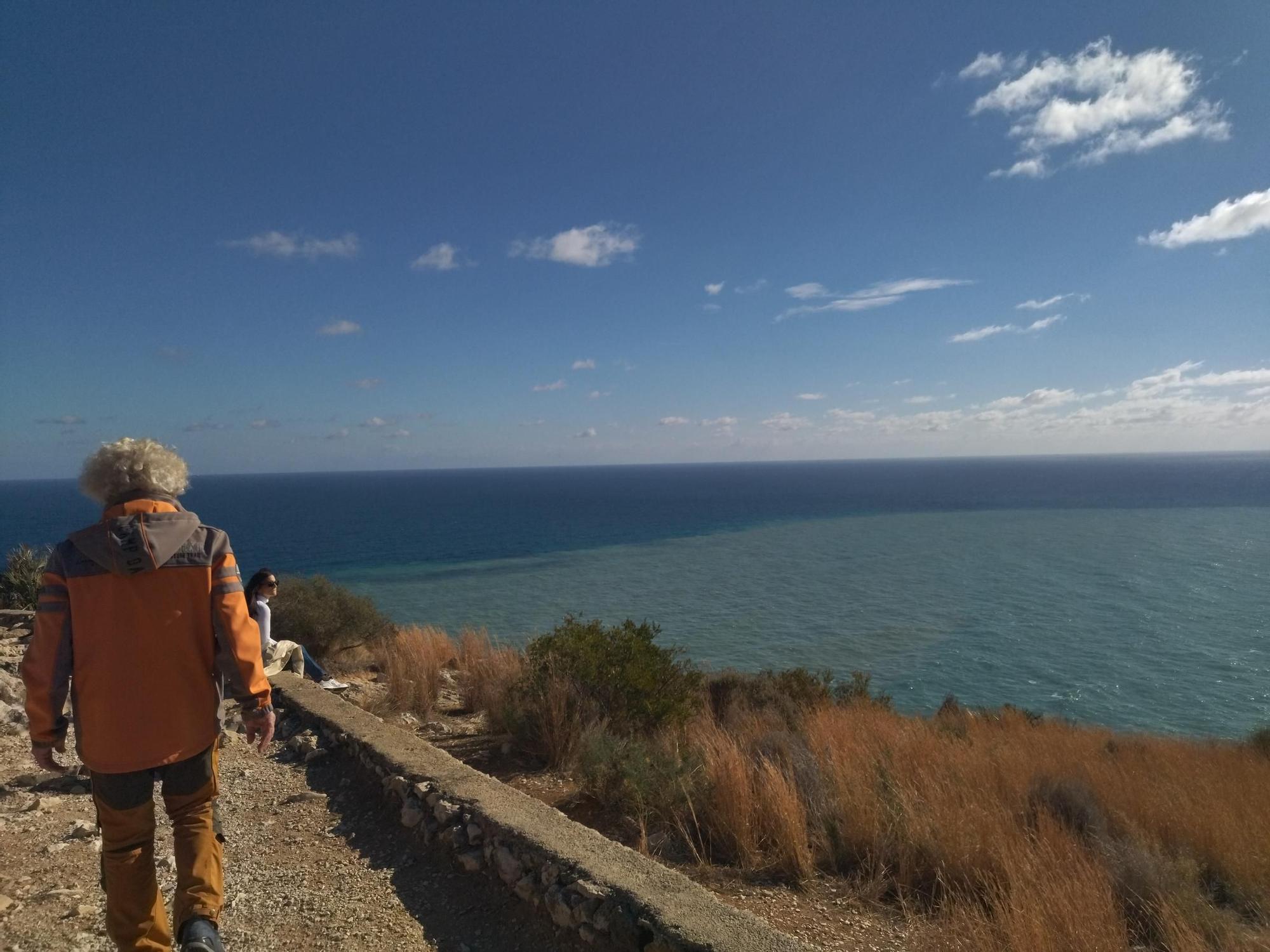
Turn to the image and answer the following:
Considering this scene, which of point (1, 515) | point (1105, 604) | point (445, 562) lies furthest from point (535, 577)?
point (1, 515)

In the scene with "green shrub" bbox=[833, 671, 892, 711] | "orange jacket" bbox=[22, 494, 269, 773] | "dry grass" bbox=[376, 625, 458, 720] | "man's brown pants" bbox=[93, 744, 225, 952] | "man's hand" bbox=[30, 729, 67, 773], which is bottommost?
"green shrub" bbox=[833, 671, 892, 711]

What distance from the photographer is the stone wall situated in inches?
104

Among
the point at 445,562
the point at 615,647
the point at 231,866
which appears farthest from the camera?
the point at 445,562

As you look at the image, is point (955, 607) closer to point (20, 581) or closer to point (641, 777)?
point (641, 777)

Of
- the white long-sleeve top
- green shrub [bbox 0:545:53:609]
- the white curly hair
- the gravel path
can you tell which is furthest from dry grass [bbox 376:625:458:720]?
green shrub [bbox 0:545:53:609]

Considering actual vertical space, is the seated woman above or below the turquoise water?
above

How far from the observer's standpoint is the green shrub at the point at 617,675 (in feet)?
19.7

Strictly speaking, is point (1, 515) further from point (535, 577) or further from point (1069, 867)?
point (1069, 867)

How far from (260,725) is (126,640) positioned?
518 mm

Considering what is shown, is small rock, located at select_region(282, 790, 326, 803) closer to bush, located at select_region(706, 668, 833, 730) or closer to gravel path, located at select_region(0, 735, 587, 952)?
gravel path, located at select_region(0, 735, 587, 952)

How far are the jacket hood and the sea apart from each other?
944 centimetres

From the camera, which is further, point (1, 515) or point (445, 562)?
point (1, 515)

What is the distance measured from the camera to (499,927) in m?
3.02

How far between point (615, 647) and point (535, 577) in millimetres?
29709
